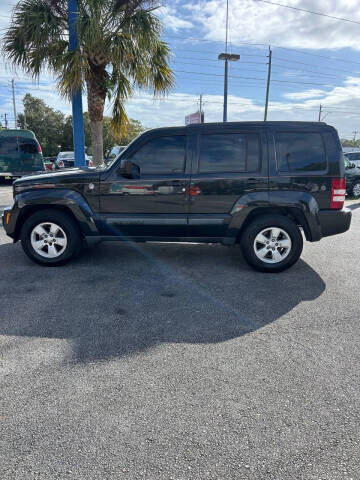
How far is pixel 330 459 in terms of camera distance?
1.90 metres

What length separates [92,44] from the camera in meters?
9.07

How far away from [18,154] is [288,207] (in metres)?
12.6

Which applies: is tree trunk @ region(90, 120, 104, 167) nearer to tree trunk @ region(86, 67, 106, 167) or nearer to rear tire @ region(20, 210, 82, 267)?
tree trunk @ region(86, 67, 106, 167)

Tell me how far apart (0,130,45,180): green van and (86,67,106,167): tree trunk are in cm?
472

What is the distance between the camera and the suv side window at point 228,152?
4672 mm

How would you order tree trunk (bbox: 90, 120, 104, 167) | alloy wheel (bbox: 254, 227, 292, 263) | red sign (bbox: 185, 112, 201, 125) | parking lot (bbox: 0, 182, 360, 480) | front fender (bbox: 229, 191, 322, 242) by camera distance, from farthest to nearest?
1. red sign (bbox: 185, 112, 201, 125)
2. tree trunk (bbox: 90, 120, 104, 167)
3. alloy wheel (bbox: 254, 227, 292, 263)
4. front fender (bbox: 229, 191, 322, 242)
5. parking lot (bbox: 0, 182, 360, 480)

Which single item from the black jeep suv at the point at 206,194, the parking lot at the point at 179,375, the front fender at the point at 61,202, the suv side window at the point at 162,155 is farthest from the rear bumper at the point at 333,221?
the front fender at the point at 61,202

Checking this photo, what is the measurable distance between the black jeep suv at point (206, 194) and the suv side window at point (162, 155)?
0.01 meters

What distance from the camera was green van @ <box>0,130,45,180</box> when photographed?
1412 centimetres

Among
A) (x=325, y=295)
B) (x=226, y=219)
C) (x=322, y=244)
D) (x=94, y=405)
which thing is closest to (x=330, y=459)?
(x=94, y=405)

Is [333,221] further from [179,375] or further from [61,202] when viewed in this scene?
[61,202]

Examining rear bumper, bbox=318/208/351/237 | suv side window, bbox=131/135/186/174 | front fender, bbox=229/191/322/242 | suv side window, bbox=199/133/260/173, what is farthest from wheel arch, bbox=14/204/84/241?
rear bumper, bbox=318/208/351/237

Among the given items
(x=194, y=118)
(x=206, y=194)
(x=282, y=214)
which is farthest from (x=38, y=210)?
(x=194, y=118)

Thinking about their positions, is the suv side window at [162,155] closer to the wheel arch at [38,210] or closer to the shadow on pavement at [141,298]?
the wheel arch at [38,210]
